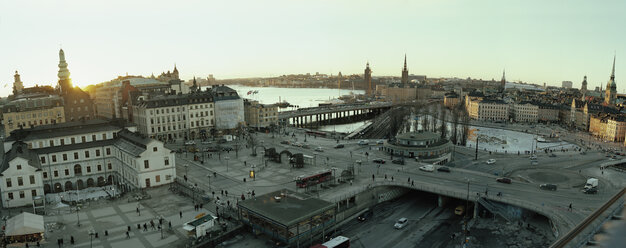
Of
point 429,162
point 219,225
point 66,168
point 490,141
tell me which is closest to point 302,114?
point 490,141

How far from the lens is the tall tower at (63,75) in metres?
82.8

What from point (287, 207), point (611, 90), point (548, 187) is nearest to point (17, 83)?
point (287, 207)

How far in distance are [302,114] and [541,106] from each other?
87.0 metres

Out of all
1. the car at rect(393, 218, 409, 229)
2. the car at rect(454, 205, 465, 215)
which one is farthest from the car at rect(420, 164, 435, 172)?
the car at rect(393, 218, 409, 229)

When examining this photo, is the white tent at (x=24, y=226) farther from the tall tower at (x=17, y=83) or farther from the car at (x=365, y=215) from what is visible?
the tall tower at (x=17, y=83)

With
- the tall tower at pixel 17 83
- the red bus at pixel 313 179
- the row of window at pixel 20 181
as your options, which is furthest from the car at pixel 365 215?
the tall tower at pixel 17 83

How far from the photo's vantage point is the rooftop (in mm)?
34350

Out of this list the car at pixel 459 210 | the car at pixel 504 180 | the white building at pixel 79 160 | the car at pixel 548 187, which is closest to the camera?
the car at pixel 459 210

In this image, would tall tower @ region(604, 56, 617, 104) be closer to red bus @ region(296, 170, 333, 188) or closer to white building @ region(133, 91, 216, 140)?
white building @ region(133, 91, 216, 140)

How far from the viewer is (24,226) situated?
33.1 metres

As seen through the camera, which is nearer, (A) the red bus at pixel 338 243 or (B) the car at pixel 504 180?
(A) the red bus at pixel 338 243

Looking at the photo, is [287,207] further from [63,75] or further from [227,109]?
[63,75]

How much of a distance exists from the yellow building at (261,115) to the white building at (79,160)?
49.7 meters

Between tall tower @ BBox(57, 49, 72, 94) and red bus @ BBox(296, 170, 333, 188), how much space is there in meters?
63.3
